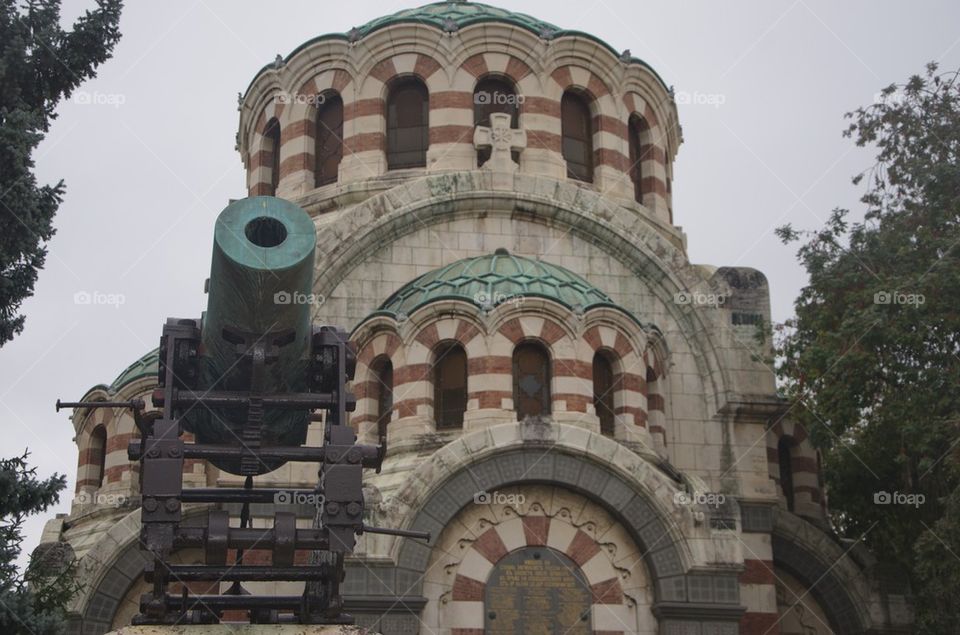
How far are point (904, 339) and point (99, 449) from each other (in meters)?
15.0

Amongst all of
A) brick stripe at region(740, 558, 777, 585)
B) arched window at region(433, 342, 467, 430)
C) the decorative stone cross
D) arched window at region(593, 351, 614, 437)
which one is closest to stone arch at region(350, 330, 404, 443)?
arched window at region(433, 342, 467, 430)

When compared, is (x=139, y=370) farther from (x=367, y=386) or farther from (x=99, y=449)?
(x=367, y=386)

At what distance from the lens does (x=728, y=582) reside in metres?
19.5

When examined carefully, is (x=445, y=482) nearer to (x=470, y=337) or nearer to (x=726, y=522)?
(x=470, y=337)

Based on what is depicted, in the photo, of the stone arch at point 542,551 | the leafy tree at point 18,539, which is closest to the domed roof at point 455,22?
the stone arch at point 542,551

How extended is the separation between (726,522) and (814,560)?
5484mm

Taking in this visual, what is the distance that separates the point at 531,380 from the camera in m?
21.1

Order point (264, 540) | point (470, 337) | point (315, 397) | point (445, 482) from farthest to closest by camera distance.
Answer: point (470, 337)
point (445, 482)
point (315, 397)
point (264, 540)

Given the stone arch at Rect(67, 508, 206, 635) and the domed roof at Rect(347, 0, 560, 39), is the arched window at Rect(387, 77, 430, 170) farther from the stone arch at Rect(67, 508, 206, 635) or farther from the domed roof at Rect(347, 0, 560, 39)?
the stone arch at Rect(67, 508, 206, 635)

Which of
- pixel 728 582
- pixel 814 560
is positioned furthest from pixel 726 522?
pixel 814 560

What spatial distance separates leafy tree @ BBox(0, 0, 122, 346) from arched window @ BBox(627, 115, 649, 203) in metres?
15.1

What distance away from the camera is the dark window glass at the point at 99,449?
86.6ft

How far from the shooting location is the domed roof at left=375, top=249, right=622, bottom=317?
2111 cm

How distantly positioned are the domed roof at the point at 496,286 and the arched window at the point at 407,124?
11.4 feet
